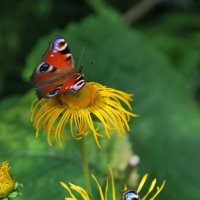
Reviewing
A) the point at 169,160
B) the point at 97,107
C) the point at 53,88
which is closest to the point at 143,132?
the point at 169,160

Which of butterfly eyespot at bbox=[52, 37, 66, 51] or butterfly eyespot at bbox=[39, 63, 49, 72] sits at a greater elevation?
butterfly eyespot at bbox=[52, 37, 66, 51]

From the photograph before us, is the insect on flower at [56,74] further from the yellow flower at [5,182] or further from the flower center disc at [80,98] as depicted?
the yellow flower at [5,182]

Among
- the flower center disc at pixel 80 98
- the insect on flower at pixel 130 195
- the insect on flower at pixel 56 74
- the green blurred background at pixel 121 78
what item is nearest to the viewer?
the insect on flower at pixel 130 195

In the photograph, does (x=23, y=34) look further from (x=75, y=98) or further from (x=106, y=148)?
(x=75, y=98)

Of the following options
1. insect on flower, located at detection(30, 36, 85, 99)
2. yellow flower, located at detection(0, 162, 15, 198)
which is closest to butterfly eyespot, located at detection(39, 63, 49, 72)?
insect on flower, located at detection(30, 36, 85, 99)

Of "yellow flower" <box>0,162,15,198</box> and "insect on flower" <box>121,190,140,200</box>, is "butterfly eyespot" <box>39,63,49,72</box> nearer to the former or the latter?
"yellow flower" <box>0,162,15,198</box>

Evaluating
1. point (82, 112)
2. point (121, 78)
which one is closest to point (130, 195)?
point (82, 112)

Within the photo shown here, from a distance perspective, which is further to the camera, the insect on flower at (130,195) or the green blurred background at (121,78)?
the green blurred background at (121,78)

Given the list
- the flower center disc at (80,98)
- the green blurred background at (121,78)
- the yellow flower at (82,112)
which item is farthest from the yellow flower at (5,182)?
the green blurred background at (121,78)
